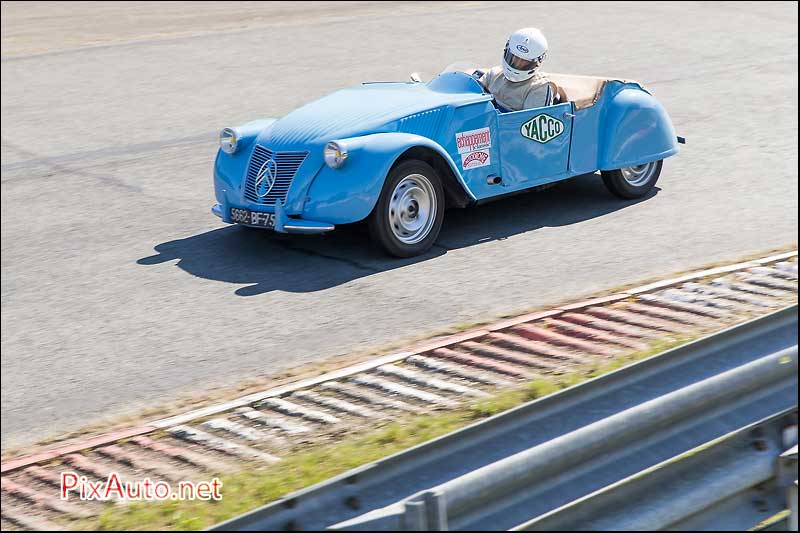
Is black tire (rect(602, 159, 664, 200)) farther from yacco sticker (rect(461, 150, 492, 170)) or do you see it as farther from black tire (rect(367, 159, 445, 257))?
black tire (rect(367, 159, 445, 257))

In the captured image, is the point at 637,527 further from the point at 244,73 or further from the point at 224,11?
the point at 224,11

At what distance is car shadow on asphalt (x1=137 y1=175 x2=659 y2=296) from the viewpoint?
7.89 m

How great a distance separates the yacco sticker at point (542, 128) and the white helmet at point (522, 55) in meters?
0.36

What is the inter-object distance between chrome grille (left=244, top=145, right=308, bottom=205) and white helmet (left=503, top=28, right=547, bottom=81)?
197 centimetres

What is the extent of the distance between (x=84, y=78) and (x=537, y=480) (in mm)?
14120

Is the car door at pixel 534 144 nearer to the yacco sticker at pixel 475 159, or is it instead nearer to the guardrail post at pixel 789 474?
the yacco sticker at pixel 475 159

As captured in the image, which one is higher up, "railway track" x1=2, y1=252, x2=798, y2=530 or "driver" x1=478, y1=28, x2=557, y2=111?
"driver" x1=478, y1=28, x2=557, y2=111

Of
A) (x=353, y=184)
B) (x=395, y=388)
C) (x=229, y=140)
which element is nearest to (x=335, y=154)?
(x=353, y=184)

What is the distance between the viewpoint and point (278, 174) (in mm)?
8125

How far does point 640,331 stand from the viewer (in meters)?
6.68

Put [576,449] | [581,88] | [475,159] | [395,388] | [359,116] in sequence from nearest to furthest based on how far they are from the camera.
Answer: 1. [576,449]
2. [395,388]
3. [359,116]
4. [475,159]
5. [581,88]

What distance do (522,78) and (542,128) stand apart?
0.42m

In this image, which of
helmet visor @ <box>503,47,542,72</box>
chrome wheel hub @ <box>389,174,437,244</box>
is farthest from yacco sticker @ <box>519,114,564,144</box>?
chrome wheel hub @ <box>389,174,437,244</box>

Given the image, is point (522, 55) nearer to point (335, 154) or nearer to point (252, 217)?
point (335, 154)
